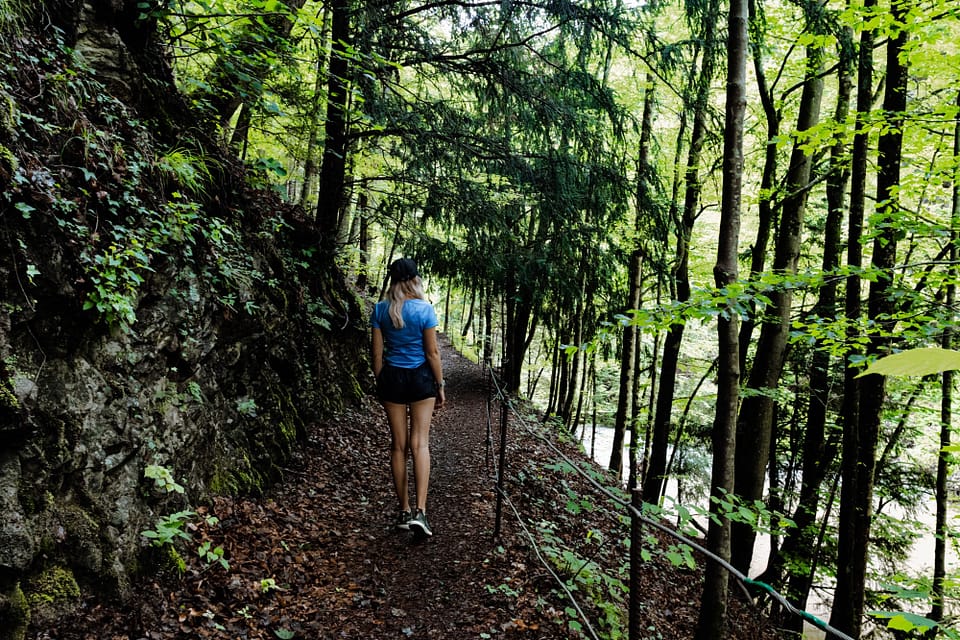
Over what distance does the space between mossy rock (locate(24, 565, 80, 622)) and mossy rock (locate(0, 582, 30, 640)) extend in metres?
0.06

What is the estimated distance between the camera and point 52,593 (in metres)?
2.63

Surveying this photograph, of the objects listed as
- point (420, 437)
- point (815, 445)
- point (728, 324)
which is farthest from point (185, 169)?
point (815, 445)

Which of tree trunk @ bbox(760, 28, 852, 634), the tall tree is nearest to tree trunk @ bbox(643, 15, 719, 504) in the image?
the tall tree

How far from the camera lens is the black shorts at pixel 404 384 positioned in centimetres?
438

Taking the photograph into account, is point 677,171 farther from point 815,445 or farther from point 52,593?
point 52,593

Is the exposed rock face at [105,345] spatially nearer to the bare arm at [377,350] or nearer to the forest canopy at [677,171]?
the forest canopy at [677,171]

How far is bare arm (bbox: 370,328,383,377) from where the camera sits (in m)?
4.47

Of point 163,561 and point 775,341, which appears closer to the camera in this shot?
point 163,561

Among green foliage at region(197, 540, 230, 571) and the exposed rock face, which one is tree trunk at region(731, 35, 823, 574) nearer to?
the exposed rock face

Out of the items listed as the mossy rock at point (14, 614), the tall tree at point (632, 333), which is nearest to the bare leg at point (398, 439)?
the mossy rock at point (14, 614)

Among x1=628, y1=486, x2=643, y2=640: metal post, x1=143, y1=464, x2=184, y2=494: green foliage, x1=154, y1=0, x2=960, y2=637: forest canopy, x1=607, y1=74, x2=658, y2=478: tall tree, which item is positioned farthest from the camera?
x1=607, y1=74, x2=658, y2=478: tall tree

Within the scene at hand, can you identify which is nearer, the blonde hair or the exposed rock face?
the exposed rock face

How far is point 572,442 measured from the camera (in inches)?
480

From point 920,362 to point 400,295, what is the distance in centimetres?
392
